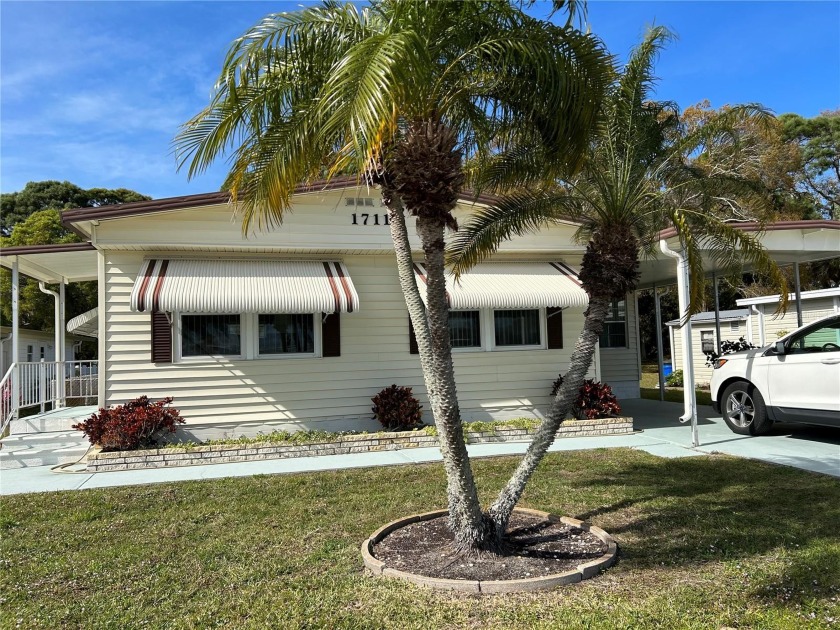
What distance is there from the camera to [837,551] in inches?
190

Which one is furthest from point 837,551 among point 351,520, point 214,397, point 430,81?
point 214,397

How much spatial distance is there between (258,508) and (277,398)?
3.74m

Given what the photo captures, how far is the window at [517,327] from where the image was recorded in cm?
1140

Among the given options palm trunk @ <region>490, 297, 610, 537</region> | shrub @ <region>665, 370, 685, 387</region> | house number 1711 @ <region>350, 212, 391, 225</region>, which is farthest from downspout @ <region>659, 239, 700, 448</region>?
shrub @ <region>665, 370, 685, 387</region>

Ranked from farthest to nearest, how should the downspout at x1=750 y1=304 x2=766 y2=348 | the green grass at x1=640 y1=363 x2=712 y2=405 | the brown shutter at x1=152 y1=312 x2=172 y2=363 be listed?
the downspout at x1=750 y1=304 x2=766 y2=348, the green grass at x1=640 y1=363 x2=712 y2=405, the brown shutter at x1=152 y1=312 x2=172 y2=363

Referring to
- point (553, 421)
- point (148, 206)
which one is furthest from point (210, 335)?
point (553, 421)

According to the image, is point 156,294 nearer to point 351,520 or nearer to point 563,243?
point 351,520

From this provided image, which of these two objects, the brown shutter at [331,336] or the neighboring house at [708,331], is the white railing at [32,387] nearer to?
the brown shutter at [331,336]

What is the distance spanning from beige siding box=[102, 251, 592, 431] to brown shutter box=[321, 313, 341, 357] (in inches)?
5.3

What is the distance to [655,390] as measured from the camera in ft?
64.5

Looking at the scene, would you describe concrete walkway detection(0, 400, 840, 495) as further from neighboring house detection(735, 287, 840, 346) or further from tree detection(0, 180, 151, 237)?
tree detection(0, 180, 151, 237)

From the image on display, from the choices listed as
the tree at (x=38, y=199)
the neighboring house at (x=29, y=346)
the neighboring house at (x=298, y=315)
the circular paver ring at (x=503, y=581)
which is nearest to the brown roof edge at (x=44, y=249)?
the neighboring house at (x=298, y=315)

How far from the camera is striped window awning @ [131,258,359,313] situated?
896 centimetres

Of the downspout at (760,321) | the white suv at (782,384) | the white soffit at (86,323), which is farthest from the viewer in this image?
the downspout at (760,321)
